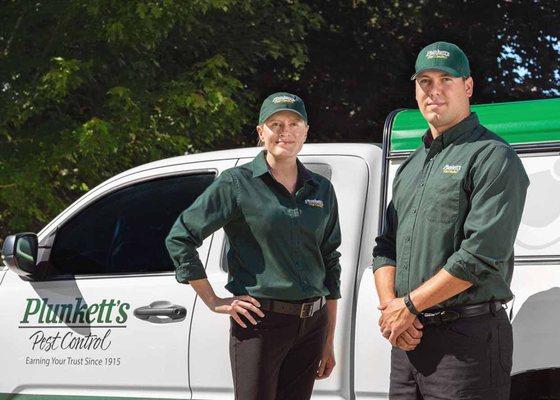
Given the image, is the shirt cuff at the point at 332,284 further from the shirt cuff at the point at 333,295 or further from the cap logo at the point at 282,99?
the cap logo at the point at 282,99

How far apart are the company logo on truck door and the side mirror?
0.22 metres

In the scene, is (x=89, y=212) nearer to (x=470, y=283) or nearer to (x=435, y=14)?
(x=470, y=283)

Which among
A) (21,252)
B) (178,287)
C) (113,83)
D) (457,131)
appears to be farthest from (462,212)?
(113,83)

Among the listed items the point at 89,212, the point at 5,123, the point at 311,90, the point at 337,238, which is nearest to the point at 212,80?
the point at 5,123

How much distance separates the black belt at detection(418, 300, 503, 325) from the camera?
336cm

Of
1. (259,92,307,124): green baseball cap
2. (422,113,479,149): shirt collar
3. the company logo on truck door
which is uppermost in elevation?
(259,92,307,124): green baseball cap

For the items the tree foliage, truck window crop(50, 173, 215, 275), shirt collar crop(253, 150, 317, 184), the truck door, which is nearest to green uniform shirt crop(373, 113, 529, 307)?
shirt collar crop(253, 150, 317, 184)

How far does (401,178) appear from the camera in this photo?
11.9ft

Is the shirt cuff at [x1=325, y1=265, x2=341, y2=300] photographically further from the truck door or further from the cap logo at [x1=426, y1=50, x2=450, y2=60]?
the cap logo at [x1=426, y1=50, x2=450, y2=60]

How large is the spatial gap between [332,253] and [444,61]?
1.02 meters

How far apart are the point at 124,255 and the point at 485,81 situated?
40.9 ft

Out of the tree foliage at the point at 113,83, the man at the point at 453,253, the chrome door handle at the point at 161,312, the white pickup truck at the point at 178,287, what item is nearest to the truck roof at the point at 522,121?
the white pickup truck at the point at 178,287

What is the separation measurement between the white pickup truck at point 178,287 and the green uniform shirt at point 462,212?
779mm

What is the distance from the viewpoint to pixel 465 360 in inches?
130
